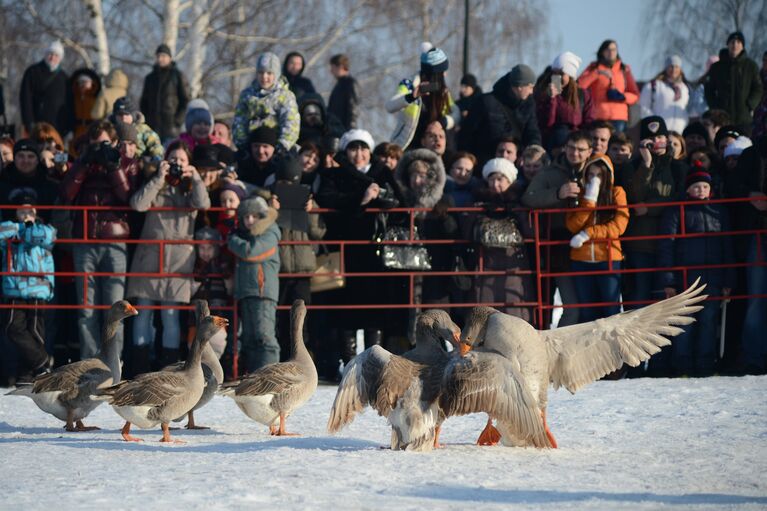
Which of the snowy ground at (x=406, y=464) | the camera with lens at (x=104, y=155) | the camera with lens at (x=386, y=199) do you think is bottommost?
the snowy ground at (x=406, y=464)

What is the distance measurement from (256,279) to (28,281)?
2201 millimetres

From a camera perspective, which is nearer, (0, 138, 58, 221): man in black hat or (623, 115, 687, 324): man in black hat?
(623, 115, 687, 324): man in black hat

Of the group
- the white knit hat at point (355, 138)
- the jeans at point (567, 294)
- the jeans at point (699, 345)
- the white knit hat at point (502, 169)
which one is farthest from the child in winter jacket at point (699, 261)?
the white knit hat at point (355, 138)

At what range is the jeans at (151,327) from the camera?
12.5m

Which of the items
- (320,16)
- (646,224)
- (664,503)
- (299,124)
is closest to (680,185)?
(646,224)

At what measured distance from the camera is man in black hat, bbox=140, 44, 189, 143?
55.1 ft

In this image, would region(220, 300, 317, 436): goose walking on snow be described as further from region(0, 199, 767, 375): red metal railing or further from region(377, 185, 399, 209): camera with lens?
region(377, 185, 399, 209): camera with lens

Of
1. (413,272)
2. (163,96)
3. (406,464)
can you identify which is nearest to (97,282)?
(413,272)

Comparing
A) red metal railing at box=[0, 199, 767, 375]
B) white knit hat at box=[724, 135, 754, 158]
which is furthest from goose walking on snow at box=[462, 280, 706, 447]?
white knit hat at box=[724, 135, 754, 158]

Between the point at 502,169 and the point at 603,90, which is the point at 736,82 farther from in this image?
the point at 502,169

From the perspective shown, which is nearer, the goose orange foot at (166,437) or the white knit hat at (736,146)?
the goose orange foot at (166,437)

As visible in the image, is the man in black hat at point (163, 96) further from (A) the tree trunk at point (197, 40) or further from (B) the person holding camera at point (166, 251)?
(A) the tree trunk at point (197, 40)

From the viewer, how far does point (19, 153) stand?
13.2m

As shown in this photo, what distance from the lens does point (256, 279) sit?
12.2 metres
